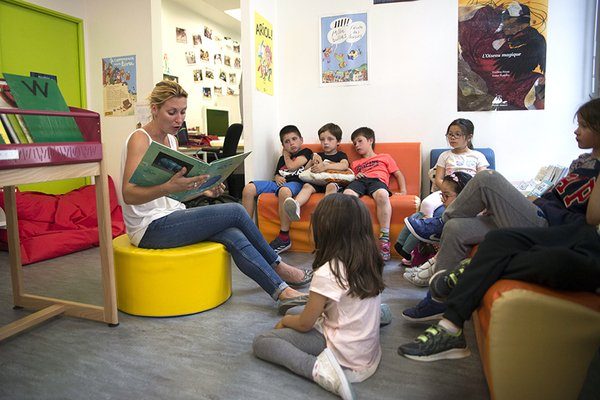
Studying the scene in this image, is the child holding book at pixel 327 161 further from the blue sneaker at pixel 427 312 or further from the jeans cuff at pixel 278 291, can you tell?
the blue sneaker at pixel 427 312

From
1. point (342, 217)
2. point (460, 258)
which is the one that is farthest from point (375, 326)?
point (460, 258)

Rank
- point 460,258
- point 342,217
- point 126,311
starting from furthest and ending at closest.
→ point 126,311, point 460,258, point 342,217

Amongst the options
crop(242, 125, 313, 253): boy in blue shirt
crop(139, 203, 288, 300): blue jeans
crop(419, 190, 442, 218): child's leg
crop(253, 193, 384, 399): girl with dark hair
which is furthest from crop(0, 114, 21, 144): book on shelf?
crop(419, 190, 442, 218): child's leg

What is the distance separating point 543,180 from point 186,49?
4.41 m

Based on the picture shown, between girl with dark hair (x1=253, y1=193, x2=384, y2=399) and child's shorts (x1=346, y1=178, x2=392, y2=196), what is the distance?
59.0 inches

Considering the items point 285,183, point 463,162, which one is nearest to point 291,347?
point 285,183

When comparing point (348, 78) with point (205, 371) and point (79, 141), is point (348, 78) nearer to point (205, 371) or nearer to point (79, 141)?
point (79, 141)

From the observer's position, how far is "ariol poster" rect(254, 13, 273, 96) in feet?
10.7

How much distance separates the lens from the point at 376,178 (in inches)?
119

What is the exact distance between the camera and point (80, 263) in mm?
2795

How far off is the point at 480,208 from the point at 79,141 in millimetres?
1660

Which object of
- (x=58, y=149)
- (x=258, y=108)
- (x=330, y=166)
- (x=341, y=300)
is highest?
(x=258, y=108)

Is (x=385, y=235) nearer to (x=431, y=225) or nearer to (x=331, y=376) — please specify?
(x=431, y=225)

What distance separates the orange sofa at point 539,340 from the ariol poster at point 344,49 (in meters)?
2.73
